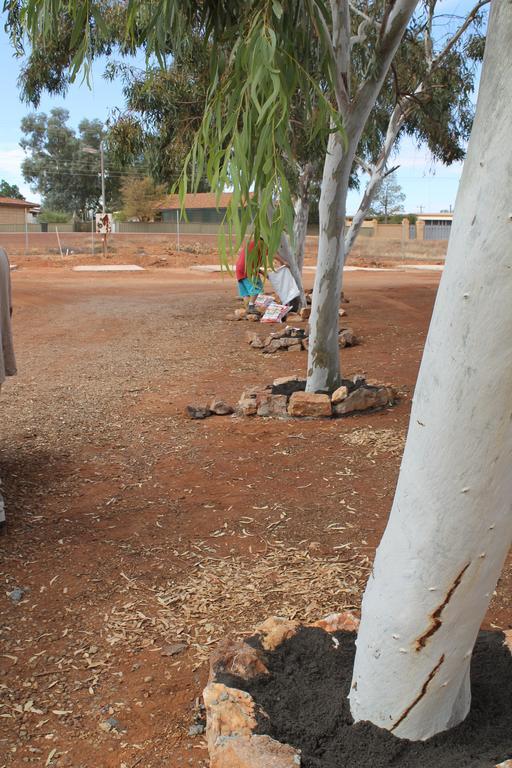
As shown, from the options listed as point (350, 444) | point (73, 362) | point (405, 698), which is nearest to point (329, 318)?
point (350, 444)

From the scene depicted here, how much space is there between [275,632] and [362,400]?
4508 millimetres

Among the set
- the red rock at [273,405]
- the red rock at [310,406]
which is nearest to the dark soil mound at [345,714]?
the red rock at [310,406]

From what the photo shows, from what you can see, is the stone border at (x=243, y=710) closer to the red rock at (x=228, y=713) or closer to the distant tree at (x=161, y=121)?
the red rock at (x=228, y=713)

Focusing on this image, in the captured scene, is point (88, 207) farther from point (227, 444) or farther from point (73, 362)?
point (227, 444)

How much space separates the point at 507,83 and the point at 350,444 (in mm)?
4548

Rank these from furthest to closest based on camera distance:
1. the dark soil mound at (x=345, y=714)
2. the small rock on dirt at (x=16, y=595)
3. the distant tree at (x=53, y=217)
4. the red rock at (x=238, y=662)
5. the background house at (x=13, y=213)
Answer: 1. the distant tree at (x=53, y=217)
2. the background house at (x=13, y=213)
3. the small rock on dirt at (x=16, y=595)
4. the red rock at (x=238, y=662)
5. the dark soil mound at (x=345, y=714)

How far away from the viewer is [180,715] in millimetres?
2877

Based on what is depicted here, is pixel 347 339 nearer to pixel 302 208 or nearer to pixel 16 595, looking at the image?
pixel 302 208

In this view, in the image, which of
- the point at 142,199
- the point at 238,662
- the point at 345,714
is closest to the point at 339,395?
the point at 238,662

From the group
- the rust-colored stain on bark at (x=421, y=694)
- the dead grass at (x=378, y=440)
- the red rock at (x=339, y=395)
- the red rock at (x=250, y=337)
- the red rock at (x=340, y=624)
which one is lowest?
the red rock at (x=250, y=337)

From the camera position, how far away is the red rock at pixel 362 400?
715 cm

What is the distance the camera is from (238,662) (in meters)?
2.70

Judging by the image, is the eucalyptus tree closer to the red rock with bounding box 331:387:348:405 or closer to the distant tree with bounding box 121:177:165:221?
the red rock with bounding box 331:387:348:405

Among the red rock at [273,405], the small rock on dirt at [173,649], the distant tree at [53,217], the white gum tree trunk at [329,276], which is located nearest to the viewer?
the small rock on dirt at [173,649]
